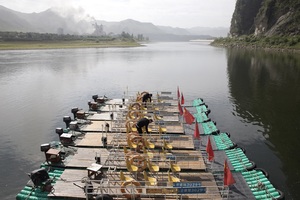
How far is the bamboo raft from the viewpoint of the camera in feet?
70.7

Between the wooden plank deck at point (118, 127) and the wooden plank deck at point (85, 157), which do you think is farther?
the wooden plank deck at point (118, 127)

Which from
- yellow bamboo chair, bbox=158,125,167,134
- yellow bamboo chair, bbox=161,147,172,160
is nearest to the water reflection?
yellow bamboo chair, bbox=161,147,172,160

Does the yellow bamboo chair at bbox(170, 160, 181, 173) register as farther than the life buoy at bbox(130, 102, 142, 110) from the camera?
No

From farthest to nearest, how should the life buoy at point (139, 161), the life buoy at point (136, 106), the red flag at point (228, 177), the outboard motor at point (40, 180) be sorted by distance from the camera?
the life buoy at point (136, 106) → the life buoy at point (139, 161) → the outboard motor at point (40, 180) → the red flag at point (228, 177)

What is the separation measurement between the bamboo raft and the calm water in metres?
4.17

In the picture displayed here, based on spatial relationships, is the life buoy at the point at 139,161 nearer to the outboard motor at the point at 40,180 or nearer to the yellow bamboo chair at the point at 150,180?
the yellow bamboo chair at the point at 150,180

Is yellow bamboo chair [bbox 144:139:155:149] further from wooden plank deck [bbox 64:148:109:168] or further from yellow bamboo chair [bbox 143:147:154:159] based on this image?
wooden plank deck [bbox 64:148:109:168]

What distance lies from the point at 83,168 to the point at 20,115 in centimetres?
2608

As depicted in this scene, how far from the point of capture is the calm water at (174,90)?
3172 cm

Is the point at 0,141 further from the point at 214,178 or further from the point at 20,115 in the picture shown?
the point at 214,178

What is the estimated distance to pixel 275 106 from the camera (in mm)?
53031

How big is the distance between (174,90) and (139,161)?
1747 inches

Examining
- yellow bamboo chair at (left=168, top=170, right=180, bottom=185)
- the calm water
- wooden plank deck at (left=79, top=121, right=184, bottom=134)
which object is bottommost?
the calm water

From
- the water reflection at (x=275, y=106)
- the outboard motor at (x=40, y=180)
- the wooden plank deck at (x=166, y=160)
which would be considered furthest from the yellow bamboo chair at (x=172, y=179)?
the water reflection at (x=275, y=106)
